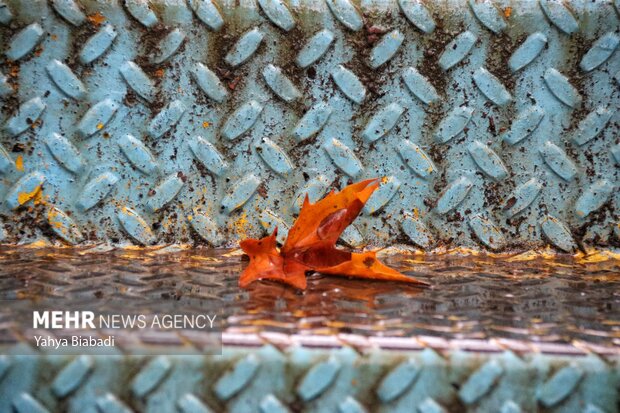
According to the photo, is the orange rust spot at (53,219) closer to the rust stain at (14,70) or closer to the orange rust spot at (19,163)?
the orange rust spot at (19,163)

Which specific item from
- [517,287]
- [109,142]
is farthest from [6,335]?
[517,287]

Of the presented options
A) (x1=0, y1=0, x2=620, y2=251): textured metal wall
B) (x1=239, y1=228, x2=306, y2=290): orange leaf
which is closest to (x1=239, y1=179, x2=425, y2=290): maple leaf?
(x1=239, y1=228, x2=306, y2=290): orange leaf

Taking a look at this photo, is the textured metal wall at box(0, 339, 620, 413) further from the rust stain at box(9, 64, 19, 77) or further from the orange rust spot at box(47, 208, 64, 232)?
the rust stain at box(9, 64, 19, 77)

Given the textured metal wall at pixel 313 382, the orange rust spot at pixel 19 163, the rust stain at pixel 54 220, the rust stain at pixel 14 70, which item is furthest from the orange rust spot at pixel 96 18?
the textured metal wall at pixel 313 382

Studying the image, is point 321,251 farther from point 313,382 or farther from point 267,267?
point 313,382

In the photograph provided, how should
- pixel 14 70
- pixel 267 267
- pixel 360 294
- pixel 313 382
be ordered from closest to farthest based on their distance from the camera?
pixel 313 382
pixel 360 294
pixel 267 267
pixel 14 70

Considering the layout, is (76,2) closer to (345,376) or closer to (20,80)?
(20,80)

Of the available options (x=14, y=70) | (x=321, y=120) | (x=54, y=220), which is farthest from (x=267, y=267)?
(x=14, y=70)
